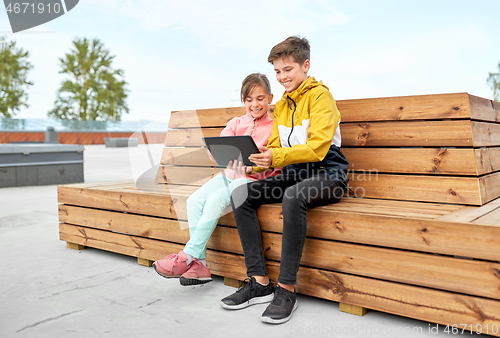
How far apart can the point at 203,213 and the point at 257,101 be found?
80cm

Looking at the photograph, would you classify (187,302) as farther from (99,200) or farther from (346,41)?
(346,41)

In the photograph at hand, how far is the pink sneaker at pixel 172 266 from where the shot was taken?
2139 mm

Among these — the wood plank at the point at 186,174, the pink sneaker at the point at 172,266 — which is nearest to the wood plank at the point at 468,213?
the pink sneaker at the point at 172,266

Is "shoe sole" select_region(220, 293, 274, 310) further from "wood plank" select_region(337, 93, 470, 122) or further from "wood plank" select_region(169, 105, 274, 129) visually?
"wood plank" select_region(169, 105, 274, 129)

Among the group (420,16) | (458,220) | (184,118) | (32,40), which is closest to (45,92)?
(32,40)

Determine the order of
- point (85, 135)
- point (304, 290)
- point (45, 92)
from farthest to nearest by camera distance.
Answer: point (45, 92), point (85, 135), point (304, 290)

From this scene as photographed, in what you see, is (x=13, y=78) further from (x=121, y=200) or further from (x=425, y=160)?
(x=425, y=160)

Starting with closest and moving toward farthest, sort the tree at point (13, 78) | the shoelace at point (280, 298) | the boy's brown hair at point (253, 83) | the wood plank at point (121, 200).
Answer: the shoelace at point (280, 298)
the boy's brown hair at point (253, 83)
the wood plank at point (121, 200)
the tree at point (13, 78)

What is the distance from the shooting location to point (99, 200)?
306 centimetres

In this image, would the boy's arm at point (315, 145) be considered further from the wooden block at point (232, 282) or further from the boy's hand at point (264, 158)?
the wooden block at point (232, 282)

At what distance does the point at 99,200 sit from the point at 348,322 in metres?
2.06

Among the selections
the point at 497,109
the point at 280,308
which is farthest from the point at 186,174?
the point at 497,109

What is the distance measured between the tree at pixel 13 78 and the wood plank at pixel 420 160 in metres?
36.7

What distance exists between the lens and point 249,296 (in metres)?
2.06
